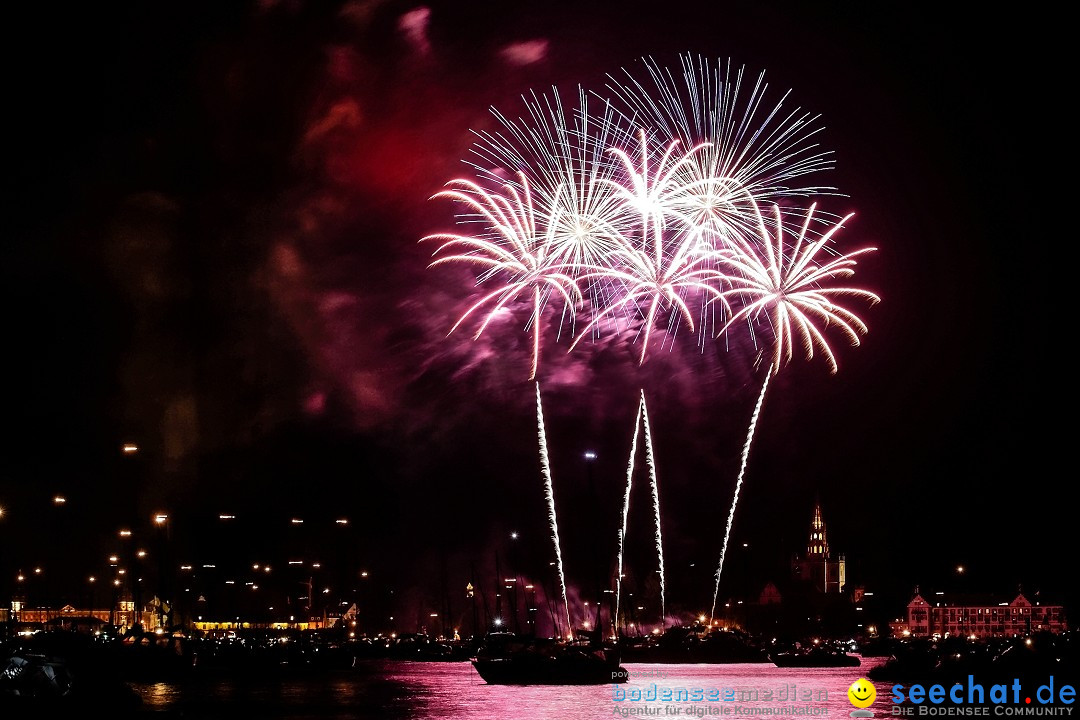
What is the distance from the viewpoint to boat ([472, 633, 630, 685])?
75000 millimetres

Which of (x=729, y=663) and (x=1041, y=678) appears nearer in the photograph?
(x=1041, y=678)

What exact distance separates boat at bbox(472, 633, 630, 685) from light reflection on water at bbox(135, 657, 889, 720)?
4.47 ft

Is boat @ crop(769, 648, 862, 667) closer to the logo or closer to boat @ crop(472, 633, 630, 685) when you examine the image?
boat @ crop(472, 633, 630, 685)

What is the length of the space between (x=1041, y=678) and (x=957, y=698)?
17.9 ft

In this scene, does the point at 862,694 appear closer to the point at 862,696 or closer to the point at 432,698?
the point at 862,696

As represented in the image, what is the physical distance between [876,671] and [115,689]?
180 ft

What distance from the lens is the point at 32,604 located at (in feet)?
595

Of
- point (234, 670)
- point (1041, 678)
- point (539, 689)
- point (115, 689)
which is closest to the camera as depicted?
point (115, 689)

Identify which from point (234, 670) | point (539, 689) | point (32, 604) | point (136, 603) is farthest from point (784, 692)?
point (32, 604)

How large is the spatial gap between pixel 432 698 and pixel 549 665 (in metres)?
15.9

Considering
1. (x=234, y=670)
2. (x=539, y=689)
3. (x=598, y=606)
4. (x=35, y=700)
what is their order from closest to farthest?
1. (x=35, y=700)
2. (x=539, y=689)
3. (x=598, y=606)
4. (x=234, y=670)

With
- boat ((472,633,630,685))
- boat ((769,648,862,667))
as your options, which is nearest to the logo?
boat ((472,633,630,685))

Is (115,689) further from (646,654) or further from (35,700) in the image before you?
(646,654)

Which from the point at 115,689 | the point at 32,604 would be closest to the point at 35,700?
the point at 115,689
